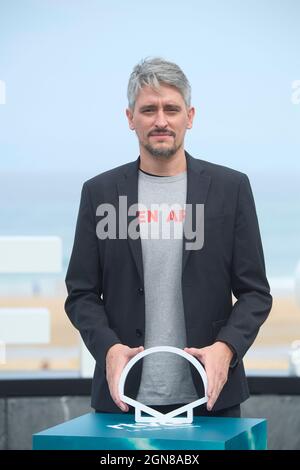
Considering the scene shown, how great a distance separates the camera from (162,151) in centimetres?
260

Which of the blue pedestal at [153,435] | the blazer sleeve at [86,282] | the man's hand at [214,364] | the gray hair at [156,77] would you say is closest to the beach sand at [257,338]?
the blazer sleeve at [86,282]

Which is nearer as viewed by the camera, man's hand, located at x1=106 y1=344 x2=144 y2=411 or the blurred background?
man's hand, located at x1=106 y1=344 x2=144 y2=411

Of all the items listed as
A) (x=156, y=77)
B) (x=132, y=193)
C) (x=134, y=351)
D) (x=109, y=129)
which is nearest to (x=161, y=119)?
(x=156, y=77)

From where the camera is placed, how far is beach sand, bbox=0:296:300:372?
4383 millimetres

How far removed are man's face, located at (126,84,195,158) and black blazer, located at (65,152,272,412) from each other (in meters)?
0.15

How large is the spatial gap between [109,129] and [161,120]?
186 cm

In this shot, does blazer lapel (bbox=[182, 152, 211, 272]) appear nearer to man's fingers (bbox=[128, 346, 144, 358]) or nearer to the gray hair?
the gray hair

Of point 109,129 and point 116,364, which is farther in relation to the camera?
point 109,129

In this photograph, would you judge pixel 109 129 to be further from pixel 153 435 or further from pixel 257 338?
pixel 153 435

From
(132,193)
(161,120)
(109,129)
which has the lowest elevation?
(132,193)

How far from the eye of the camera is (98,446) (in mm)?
2129

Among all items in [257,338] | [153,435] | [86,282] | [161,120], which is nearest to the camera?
[153,435]

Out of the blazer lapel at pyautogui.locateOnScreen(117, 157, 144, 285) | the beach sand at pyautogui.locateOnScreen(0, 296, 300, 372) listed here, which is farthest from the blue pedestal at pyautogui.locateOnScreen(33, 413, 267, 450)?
the beach sand at pyautogui.locateOnScreen(0, 296, 300, 372)

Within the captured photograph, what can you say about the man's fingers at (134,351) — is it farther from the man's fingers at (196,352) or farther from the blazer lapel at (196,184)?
the blazer lapel at (196,184)
